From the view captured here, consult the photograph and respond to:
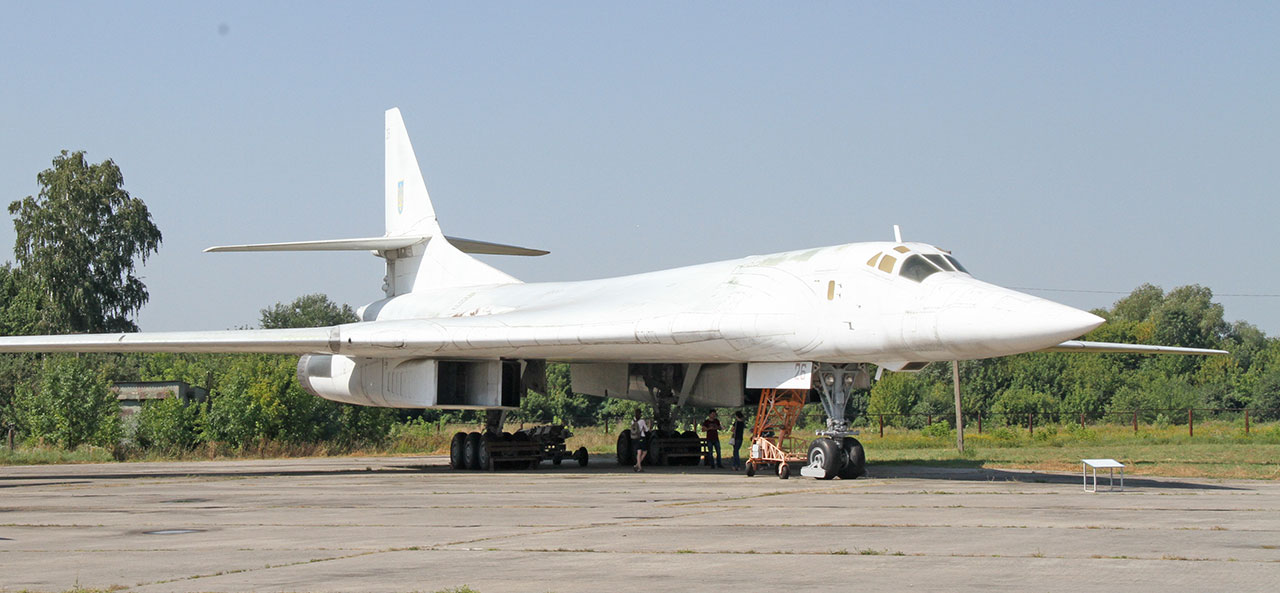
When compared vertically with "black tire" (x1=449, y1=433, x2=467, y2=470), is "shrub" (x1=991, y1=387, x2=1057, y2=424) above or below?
above

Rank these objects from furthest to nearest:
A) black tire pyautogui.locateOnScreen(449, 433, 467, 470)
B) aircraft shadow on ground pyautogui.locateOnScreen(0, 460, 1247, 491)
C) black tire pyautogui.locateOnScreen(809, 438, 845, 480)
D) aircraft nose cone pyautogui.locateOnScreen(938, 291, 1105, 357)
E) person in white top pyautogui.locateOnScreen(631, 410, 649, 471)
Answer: black tire pyautogui.locateOnScreen(449, 433, 467, 470) → person in white top pyautogui.locateOnScreen(631, 410, 649, 471) → aircraft shadow on ground pyautogui.locateOnScreen(0, 460, 1247, 491) → black tire pyautogui.locateOnScreen(809, 438, 845, 480) → aircraft nose cone pyautogui.locateOnScreen(938, 291, 1105, 357)

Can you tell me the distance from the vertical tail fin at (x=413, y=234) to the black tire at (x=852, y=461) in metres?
9.18

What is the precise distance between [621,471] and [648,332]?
3338mm

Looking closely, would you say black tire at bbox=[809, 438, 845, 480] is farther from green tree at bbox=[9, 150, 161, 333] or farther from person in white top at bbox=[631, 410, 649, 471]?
green tree at bbox=[9, 150, 161, 333]

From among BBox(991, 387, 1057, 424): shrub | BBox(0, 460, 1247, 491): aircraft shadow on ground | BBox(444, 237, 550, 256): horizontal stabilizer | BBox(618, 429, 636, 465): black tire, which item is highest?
BBox(444, 237, 550, 256): horizontal stabilizer

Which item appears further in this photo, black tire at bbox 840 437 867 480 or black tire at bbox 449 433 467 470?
black tire at bbox 449 433 467 470

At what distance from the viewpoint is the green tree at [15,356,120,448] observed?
83.7 feet

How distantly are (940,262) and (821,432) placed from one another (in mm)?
2294

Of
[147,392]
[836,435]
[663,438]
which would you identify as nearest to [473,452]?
[663,438]

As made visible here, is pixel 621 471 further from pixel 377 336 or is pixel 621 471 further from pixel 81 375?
pixel 81 375

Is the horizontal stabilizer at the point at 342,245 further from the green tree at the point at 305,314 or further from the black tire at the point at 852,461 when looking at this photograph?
the green tree at the point at 305,314

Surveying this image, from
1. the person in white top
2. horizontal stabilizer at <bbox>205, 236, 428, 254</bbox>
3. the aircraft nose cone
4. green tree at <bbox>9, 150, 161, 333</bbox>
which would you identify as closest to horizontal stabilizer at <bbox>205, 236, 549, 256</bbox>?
horizontal stabilizer at <bbox>205, 236, 428, 254</bbox>

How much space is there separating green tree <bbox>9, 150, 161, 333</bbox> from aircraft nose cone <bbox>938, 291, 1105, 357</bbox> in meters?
36.5

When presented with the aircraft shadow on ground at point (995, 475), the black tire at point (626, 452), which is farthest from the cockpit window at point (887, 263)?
the black tire at point (626, 452)
